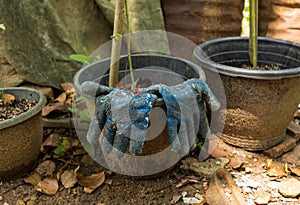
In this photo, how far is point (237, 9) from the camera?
93.1 inches

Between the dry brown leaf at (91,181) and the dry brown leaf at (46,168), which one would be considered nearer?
the dry brown leaf at (91,181)

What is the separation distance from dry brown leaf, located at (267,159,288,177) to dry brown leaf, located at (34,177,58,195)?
1031 mm

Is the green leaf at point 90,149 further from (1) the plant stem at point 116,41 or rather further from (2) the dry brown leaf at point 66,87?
(2) the dry brown leaf at point 66,87

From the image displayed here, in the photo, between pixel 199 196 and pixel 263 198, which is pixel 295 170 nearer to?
pixel 263 198

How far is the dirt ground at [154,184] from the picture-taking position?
5.24ft

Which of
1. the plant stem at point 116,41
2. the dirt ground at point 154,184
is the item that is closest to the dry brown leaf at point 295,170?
the dirt ground at point 154,184

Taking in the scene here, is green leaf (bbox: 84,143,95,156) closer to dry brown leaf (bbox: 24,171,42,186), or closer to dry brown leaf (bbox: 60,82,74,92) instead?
dry brown leaf (bbox: 24,171,42,186)

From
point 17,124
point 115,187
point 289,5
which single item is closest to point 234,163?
point 115,187

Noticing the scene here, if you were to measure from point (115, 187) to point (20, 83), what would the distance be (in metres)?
0.97

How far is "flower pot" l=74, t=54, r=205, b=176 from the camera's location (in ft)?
4.79

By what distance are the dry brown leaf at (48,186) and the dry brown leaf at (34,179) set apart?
3 centimetres

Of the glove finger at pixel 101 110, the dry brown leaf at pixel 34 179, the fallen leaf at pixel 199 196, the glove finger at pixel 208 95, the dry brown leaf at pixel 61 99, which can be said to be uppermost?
the glove finger at pixel 208 95

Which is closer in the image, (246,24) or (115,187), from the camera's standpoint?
(115,187)

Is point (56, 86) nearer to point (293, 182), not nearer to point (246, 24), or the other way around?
point (293, 182)
